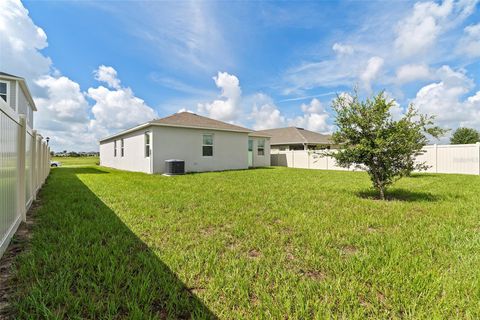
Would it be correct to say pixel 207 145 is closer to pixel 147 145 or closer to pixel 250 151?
pixel 147 145

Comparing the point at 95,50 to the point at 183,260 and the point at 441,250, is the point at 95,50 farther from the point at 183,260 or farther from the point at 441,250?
the point at 441,250

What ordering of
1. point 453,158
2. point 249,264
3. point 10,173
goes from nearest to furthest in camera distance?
point 249,264 < point 10,173 < point 453,158

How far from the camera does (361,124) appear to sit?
6281 mm

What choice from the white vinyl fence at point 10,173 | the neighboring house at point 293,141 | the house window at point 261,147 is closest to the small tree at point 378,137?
the white vinyl fence at point 10,173

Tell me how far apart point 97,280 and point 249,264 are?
150 centimetres

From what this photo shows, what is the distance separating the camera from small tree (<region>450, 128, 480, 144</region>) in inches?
1291

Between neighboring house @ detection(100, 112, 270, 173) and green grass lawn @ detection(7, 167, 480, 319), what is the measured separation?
30.4 feet

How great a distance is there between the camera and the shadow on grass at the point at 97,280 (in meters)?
1.83

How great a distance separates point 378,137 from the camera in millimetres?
6117

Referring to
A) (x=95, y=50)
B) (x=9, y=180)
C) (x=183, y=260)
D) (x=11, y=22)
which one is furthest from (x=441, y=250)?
(x=11, y=22)

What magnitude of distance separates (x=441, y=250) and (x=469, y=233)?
3.81 ft

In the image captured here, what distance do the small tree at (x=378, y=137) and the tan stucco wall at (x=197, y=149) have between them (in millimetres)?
10229

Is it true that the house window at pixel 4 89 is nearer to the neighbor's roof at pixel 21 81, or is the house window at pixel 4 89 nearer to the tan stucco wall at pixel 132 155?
the neighbor's roof at pixel 21 81

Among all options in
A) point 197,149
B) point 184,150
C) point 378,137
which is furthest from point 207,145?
point 378,137
